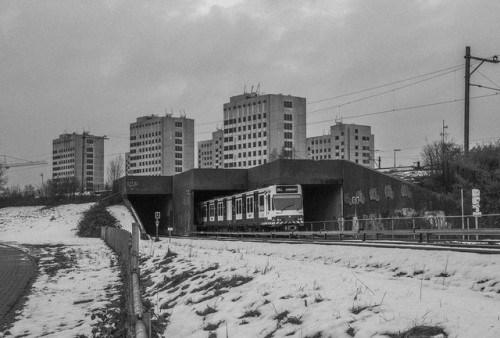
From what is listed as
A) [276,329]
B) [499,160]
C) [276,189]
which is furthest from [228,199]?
[276,329]

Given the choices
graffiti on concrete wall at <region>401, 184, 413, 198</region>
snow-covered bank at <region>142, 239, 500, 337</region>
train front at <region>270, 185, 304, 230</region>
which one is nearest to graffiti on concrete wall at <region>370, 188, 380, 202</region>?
graffiti on concrete wall at <region>401, 184, 413, 198</region>

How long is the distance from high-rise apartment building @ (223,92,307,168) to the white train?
5032 inches

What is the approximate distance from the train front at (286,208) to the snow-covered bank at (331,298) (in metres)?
26.3

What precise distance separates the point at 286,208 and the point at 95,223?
2909 centimetres

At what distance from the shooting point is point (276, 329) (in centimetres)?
793

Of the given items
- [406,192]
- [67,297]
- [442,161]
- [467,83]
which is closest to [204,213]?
[406,192]

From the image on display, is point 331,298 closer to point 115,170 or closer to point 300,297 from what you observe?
point 300,297

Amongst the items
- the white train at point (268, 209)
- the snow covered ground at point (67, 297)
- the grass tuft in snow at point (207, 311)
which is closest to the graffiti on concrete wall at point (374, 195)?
the white train at point (268, 209)

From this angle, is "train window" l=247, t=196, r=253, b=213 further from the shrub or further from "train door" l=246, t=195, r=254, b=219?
the shrub

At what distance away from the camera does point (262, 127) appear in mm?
186000

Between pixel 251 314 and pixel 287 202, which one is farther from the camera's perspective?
pixel 287 202

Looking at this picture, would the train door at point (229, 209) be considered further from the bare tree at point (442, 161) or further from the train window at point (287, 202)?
the bare tree at point (442, 161)

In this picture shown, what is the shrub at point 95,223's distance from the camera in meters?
63.8

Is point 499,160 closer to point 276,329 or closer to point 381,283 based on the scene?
point 381,283
